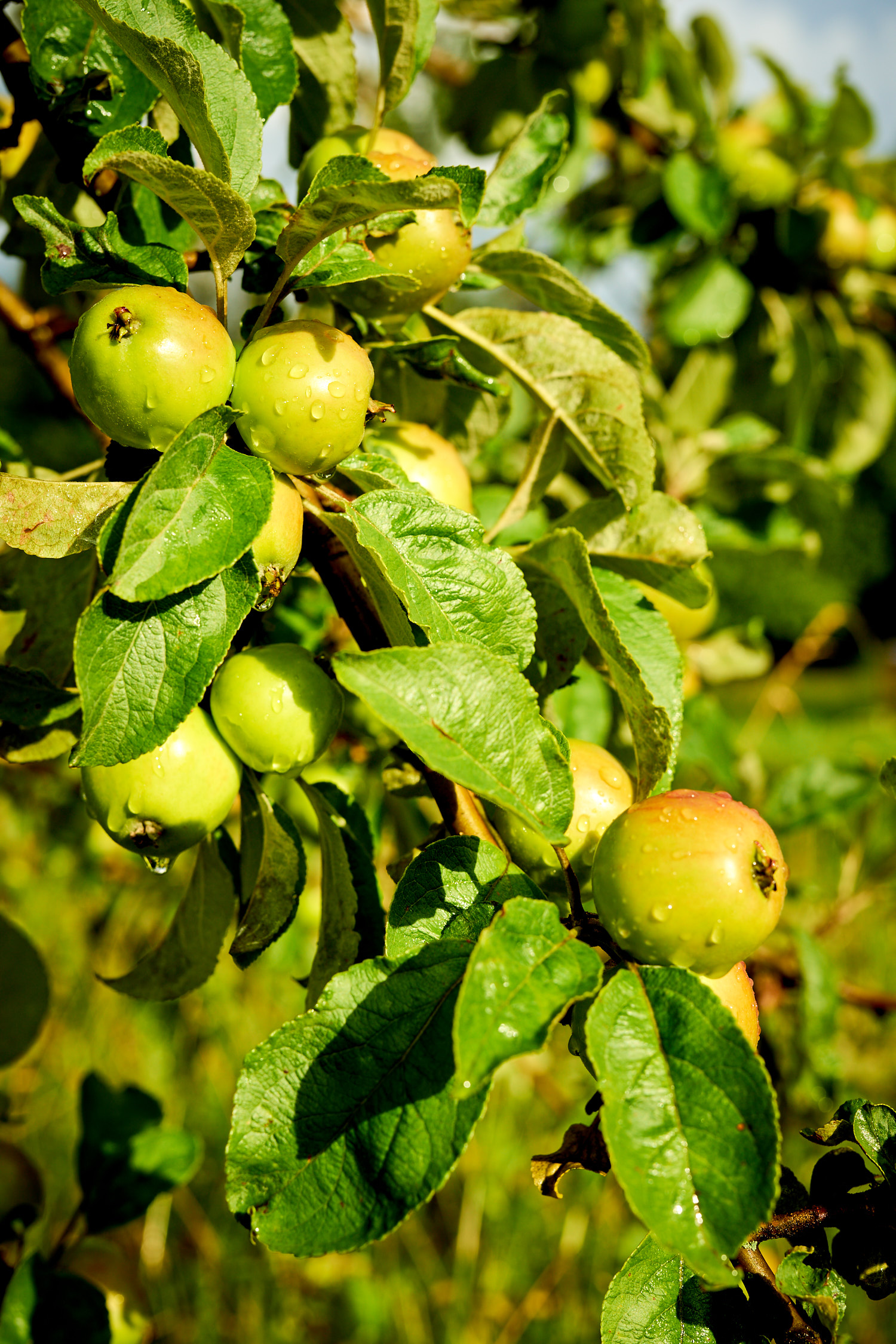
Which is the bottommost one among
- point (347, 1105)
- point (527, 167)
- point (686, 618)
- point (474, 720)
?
point (686, 618)

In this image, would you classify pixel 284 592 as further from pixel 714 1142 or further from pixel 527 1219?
pixel 527 1219

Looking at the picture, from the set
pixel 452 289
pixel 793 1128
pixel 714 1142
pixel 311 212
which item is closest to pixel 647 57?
pixel 452 289

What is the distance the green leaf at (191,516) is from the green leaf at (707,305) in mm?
1401

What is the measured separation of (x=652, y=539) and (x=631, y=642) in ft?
0.44

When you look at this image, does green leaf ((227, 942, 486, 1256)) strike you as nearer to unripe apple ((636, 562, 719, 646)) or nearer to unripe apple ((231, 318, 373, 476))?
unripe apple ((231, 318, 373, 476))

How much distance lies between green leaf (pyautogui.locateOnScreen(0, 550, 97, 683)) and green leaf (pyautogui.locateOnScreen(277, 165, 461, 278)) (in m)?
0.43

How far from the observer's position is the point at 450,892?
0.67 metres

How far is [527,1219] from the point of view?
2.38 m

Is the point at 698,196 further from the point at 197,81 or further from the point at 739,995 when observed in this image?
the point at 739,995

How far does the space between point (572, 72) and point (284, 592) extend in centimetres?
128

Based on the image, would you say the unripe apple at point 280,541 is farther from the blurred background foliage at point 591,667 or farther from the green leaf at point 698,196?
the green leaf at point 698,196

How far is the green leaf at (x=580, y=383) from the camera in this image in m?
0.92

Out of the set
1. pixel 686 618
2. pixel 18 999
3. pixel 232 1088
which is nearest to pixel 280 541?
pixel 18 999

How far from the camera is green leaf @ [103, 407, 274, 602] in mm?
567
